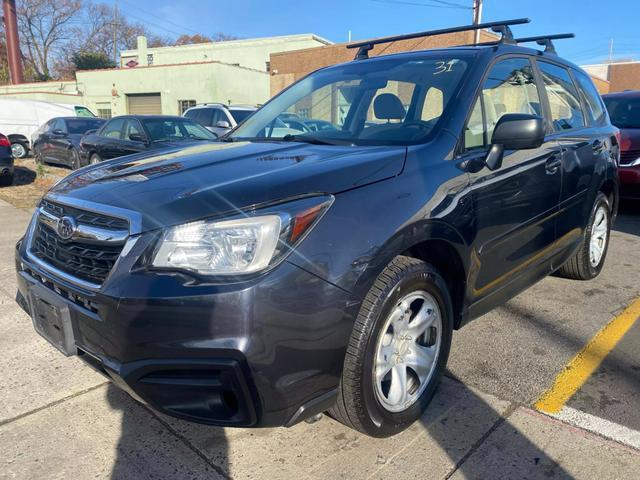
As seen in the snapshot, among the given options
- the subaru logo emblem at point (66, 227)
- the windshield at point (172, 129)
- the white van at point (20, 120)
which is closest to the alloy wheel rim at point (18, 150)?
the white van at point (20, 120)

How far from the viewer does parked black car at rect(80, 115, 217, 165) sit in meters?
9.71

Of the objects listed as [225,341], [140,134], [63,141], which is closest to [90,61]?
[63,141]

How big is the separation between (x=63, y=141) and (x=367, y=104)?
12.3m

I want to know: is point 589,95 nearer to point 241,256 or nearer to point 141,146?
point 241,256

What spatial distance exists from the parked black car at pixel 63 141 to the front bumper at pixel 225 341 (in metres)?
11.4

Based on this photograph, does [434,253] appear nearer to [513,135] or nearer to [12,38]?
[513,135]

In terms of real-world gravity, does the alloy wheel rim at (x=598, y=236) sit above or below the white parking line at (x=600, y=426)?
above

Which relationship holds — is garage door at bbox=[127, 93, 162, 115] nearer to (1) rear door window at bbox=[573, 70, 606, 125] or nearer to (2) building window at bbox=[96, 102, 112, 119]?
(2) building window at bbox=[96, 102, 112, 119]

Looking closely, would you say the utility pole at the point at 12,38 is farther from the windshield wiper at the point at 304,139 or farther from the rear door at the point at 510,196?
the rear door at the point at 510,196

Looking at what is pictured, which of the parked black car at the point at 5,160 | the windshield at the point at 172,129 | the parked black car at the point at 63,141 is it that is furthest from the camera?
the parked black car at the point at 63,141

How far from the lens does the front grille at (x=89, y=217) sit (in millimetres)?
2082

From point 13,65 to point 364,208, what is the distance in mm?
48949

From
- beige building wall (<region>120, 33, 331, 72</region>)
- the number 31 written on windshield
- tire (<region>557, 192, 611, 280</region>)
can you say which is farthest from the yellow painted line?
beige building wall (<region>120, 33, 331, 72</region>)

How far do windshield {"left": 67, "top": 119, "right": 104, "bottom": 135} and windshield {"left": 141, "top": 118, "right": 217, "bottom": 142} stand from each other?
5.59 meters
